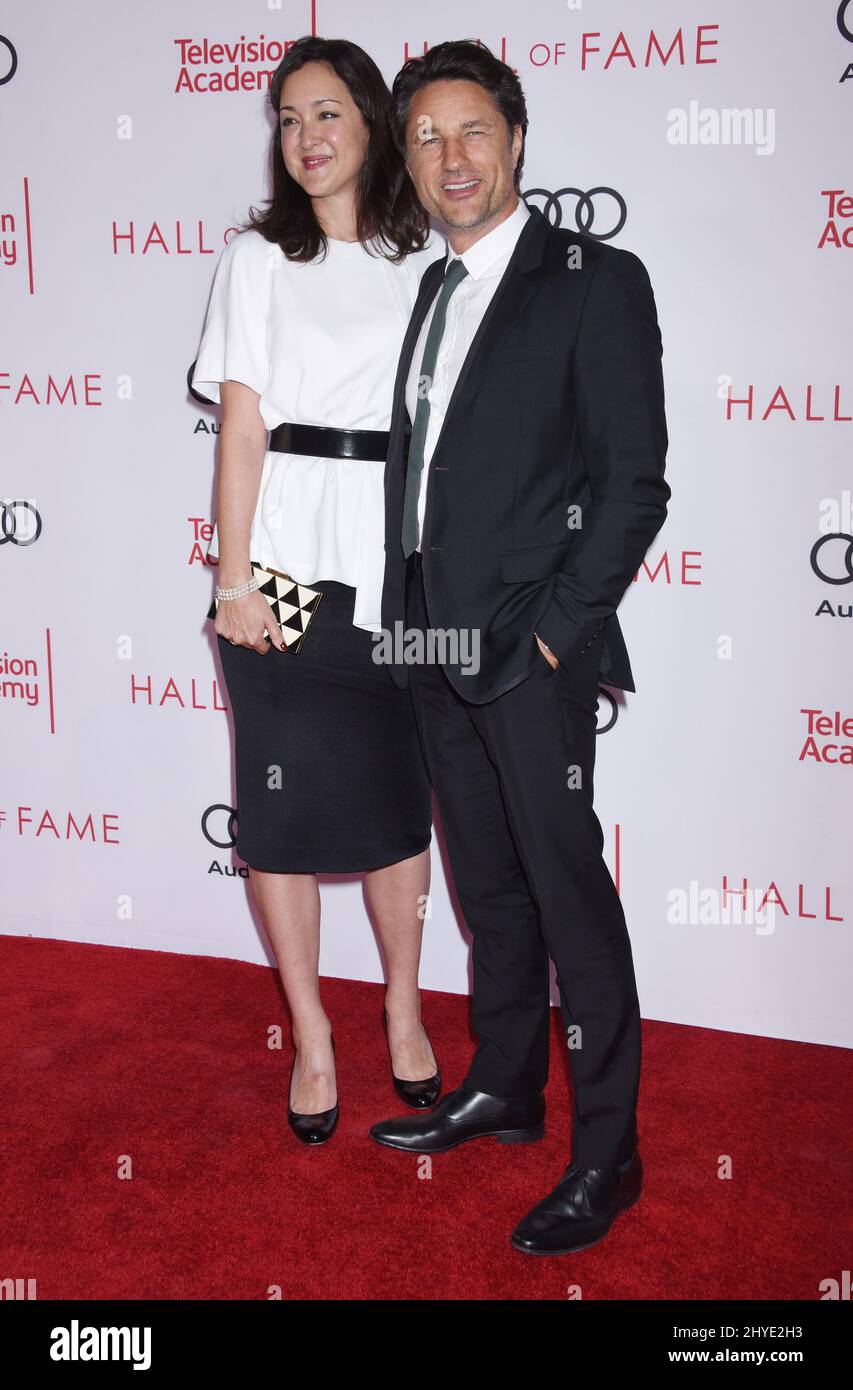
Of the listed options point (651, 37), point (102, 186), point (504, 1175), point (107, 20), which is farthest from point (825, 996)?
point (107, 20)

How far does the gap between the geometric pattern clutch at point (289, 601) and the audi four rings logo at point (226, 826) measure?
100 centimetres

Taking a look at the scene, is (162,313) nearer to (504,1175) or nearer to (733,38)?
(733,38)

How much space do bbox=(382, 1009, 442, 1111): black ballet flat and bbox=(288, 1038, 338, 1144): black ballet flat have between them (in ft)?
0.54

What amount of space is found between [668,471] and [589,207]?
1.85ft

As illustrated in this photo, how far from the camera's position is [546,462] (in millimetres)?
1855

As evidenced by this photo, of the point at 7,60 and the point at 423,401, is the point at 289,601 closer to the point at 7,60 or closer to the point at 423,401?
the point at 423,401

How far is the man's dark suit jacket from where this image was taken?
1.79 metres

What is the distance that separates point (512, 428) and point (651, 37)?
43.5 inches

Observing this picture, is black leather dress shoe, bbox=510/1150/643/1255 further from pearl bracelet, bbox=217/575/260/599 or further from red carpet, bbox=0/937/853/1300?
pearl bracelet, bbox=217/575/260/599

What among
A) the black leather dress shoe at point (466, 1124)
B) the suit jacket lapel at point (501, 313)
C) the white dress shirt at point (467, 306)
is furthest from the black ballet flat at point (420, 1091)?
the suit jacket lapel at point (501, 313)

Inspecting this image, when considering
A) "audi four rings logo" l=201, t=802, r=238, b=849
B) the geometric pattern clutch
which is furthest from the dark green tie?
"audi four rings logo" l=201, t=802, r=238, b=849

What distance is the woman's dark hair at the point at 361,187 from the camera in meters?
2.13

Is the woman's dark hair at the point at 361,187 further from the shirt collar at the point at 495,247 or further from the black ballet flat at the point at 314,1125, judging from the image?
the black ballet flat at the point at 314,1125
